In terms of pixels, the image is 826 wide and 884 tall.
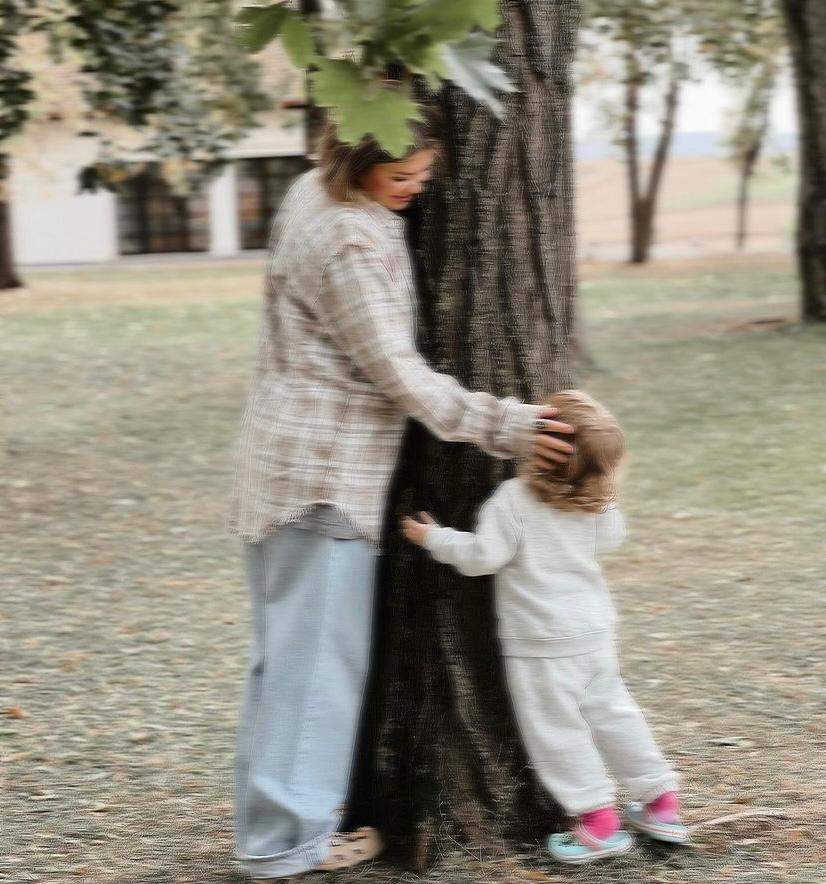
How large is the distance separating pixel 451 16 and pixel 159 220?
119 feet

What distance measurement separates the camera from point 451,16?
2301mm

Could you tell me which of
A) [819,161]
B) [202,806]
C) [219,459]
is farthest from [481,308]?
[819,161]

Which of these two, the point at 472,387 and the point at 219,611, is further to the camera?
the point at 219,611

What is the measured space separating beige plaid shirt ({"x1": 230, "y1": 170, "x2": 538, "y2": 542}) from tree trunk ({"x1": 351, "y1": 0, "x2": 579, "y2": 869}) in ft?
0.74

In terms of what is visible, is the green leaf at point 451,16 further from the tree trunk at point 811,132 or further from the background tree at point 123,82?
the tree trunk at point 811,132

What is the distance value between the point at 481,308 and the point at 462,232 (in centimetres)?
19

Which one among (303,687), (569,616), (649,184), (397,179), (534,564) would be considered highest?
(397,179)

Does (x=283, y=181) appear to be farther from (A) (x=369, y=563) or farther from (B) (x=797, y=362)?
(A) (x=369, y=563)

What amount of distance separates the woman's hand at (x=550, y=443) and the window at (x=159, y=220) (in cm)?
3542

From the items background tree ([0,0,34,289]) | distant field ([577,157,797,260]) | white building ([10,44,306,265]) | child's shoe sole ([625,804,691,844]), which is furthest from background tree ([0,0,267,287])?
white building ([10,44,306,265])

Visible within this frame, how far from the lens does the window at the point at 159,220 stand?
37.3 metres

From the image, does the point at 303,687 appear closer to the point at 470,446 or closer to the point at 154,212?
the point at 470,446

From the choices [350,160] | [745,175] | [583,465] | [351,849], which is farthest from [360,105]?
[745,175]

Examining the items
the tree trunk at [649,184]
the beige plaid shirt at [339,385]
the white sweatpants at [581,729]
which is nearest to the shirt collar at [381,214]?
the beige plaid shirt at [339,385]
